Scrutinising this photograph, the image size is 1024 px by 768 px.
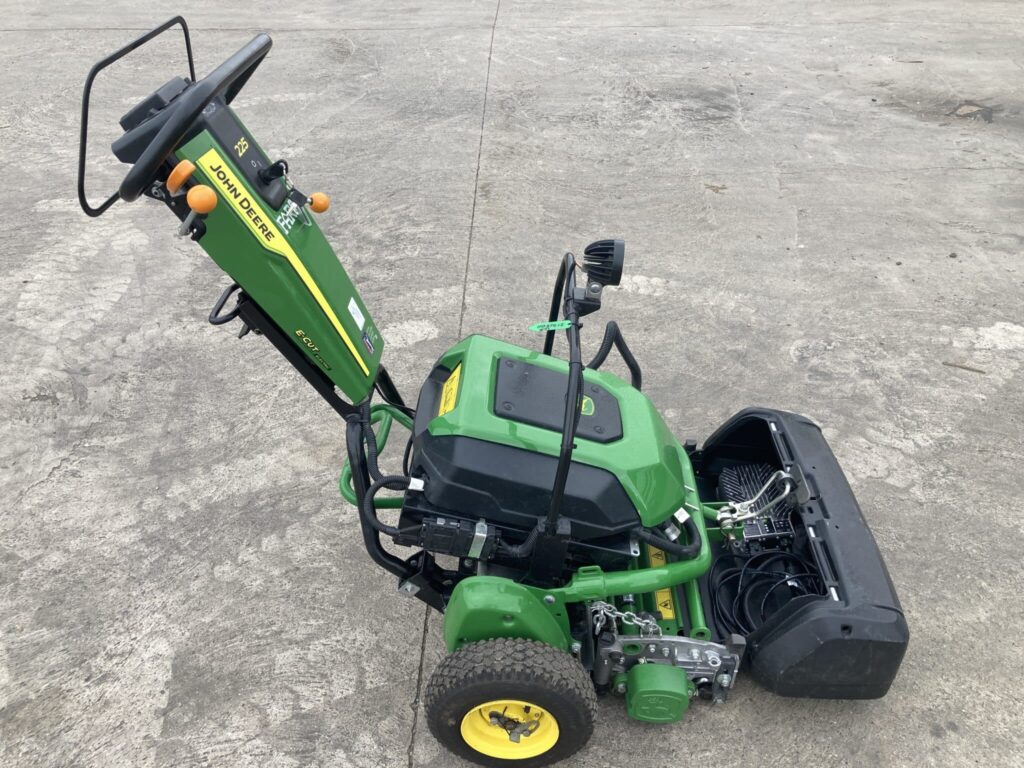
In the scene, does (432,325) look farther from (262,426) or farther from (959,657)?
(959,657)

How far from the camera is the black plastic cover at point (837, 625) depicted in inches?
90.7

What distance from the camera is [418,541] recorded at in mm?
2354

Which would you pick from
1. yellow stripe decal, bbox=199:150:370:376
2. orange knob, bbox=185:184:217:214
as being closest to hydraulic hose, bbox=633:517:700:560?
yellow stripe decal, bbox=199:150:370:376

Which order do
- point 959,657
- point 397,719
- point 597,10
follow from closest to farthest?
1. point 397,719
2. point 959,657
3. point 597,10

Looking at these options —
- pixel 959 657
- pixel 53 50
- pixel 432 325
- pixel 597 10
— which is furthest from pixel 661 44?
pixel 959 657

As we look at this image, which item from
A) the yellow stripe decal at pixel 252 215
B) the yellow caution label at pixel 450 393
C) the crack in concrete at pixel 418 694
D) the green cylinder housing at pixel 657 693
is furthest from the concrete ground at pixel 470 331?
the yellow stripe decal at pixel 252 215

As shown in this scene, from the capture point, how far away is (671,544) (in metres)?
2.36

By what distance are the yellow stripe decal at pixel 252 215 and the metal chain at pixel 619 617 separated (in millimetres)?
1223

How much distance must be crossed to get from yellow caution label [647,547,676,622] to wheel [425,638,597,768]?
376 mm

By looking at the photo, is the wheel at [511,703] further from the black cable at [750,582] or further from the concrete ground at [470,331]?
the black cable at [750,582]

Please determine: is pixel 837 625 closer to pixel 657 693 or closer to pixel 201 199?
pixel 657 693

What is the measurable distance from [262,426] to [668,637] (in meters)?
2.25

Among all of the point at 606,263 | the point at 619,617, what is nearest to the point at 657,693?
the point at 619,617

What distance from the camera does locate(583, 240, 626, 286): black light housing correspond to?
2.23 meters
